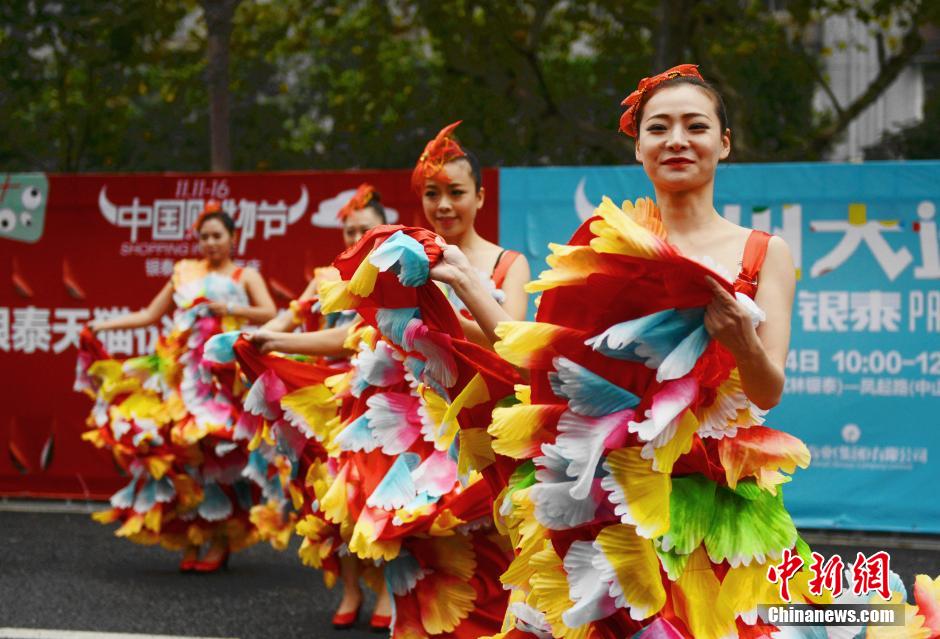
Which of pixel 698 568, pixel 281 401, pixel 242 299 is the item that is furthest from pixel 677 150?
pixel 242 299

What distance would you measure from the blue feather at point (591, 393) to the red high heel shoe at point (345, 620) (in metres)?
3.57

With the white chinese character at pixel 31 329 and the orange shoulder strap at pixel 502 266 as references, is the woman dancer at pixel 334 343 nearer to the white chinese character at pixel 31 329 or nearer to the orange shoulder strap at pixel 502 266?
the orange shoulder strap at pixel 502 266

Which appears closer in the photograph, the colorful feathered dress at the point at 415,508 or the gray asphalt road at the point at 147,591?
the colorful feathered dress at the point at 415,508

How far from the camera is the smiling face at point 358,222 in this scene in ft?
20.7

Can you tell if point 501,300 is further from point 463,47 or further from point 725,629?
point 463,47

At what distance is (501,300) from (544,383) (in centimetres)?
135

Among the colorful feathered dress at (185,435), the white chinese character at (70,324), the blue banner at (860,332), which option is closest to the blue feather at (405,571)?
the colorful feathered dress at (185,435)

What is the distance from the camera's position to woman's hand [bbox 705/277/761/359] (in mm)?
2650

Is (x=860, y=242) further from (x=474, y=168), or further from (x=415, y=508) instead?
(x=415, y=508)

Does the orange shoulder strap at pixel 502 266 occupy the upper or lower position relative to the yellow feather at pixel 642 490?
upper

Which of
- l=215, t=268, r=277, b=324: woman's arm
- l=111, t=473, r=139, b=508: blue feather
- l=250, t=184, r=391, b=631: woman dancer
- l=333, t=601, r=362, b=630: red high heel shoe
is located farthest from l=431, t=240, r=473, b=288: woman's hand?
l=111, t=473, r=139, b=508: blue feather

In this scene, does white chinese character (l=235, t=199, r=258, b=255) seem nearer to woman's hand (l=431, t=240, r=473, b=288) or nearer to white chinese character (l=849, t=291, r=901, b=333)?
white chinese character (l=849, t=291, r=901, b=333)

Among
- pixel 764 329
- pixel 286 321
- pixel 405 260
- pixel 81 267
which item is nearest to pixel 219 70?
pixel 81 267

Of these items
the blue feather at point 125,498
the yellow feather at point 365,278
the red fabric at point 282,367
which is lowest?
the blue feather at point 125,498
